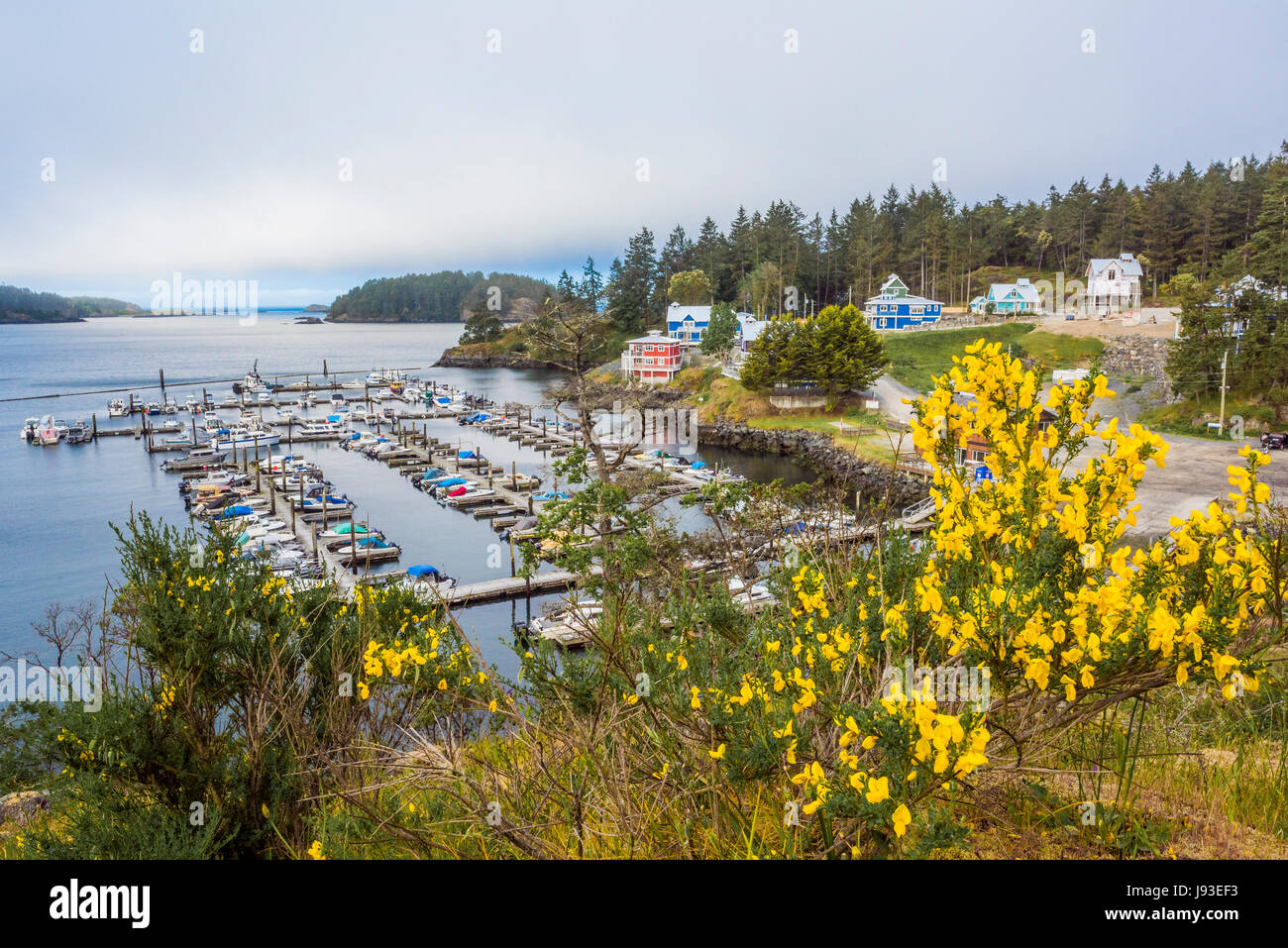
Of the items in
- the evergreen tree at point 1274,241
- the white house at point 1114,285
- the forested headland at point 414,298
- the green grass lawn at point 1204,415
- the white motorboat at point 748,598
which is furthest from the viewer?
the forested headland at point 414,298

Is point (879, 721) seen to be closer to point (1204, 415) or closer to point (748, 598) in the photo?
point (748, 598)

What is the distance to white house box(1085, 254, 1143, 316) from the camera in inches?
1796

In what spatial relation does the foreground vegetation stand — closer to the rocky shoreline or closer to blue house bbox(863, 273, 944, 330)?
the rocky shoreline

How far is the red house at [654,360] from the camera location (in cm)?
4900

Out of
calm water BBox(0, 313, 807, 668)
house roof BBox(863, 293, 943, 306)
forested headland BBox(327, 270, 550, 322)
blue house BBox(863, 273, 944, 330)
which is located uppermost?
forested headland BBox(327, 270, 550, 322)

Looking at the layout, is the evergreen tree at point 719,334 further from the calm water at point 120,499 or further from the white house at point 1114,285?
the white house at point 1114,285

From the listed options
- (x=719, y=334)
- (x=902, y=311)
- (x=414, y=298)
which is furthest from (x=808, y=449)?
(x=414, y=298)

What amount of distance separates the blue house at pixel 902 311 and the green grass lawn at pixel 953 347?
2.88m

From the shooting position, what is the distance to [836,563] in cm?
368

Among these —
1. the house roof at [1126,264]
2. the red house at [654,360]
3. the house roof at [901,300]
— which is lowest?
the red house at [654,360]
